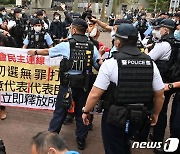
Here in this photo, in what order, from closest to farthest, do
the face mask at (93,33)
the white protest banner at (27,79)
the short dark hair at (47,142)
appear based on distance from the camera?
the short dark hair at (47,142) → the white protest banner at (27,79) → the face mask at (93,33)

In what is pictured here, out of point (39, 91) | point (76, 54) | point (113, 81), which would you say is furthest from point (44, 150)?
point (39, 91)

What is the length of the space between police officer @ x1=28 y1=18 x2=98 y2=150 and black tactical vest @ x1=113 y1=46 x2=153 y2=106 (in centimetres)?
94

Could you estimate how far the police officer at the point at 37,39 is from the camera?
5410 millimetres

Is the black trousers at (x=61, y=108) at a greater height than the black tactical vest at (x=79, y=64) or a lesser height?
lesser

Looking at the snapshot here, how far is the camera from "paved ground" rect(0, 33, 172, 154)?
3.86 metres

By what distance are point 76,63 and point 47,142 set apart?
6.15 ft

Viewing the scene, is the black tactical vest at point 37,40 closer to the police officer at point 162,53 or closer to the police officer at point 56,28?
the police officer at point 162,53

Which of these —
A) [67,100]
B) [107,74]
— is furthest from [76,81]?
[107,74]

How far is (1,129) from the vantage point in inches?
167

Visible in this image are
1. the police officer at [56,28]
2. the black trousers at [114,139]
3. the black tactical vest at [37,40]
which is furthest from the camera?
the police officer at [56,28]

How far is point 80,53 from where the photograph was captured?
138 inches

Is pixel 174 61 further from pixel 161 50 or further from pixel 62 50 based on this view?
pixel 62 50

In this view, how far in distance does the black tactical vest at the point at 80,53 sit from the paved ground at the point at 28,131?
1210 millimetres

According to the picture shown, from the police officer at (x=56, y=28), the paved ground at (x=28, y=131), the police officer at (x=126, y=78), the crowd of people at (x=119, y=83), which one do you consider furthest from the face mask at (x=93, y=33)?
the police officer at (x=56, y=28)
